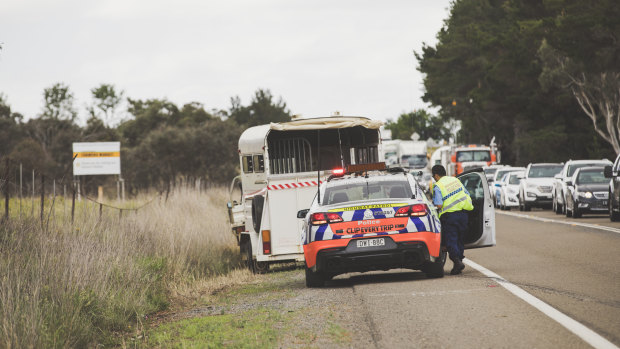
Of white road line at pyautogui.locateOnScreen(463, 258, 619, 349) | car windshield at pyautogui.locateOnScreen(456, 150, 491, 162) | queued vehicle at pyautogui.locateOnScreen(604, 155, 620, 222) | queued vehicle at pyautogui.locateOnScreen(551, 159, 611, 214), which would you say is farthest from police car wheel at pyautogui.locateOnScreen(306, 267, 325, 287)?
car windshield at pyautogui.locateOnScreen(456, 150, 491, 162)

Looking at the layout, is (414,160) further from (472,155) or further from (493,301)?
(493,301)

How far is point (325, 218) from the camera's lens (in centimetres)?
1292

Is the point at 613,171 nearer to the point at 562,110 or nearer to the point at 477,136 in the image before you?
the point at 562,110

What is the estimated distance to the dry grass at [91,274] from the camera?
9.14m

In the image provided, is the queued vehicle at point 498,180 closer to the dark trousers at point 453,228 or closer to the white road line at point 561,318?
the dark trousers at point 453,228

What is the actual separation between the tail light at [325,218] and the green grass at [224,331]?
2.06 meters

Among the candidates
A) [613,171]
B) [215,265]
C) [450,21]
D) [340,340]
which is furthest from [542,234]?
[450,21]

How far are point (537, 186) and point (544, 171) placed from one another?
3.61 ft

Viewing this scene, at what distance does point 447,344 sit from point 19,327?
392 centimetres

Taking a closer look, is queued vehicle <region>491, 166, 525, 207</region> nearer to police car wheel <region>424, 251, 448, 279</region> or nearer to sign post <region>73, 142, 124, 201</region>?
sign post <region>73, 142, 124, 201</region>

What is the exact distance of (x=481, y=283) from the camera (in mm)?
12484

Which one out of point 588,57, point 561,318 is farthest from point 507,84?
point 561,318

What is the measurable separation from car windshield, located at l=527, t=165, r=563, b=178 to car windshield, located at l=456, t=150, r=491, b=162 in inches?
782

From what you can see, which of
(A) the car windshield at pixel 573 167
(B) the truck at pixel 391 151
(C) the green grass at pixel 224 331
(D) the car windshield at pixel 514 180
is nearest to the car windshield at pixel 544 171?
(D) the car windshield at pixel 514 180
